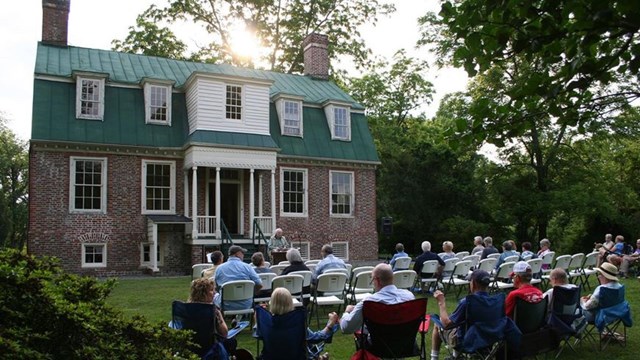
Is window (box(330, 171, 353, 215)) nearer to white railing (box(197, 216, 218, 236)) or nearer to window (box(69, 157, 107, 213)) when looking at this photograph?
white railing (box(197, 216, 218, 236))

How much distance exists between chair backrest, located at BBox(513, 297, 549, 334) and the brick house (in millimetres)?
13626

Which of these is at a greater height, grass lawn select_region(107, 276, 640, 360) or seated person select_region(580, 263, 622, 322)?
seated person select_region(580, 263, 622, 322)

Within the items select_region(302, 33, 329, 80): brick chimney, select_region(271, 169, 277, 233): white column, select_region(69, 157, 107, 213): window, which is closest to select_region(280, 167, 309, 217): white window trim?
select_region(271, 169, 277, 233): white column

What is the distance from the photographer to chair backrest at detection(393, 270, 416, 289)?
366 inches

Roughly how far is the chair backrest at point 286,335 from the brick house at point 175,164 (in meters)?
13.7

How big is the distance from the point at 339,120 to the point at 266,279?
14650 millimetres

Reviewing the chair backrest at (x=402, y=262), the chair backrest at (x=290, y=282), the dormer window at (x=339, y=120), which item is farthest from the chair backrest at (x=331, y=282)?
the dormer window at (x=339, y=120)

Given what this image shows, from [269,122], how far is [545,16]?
1777cm

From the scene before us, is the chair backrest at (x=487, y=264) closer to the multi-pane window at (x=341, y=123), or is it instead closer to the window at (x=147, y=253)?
the window at (x=147, y=253)

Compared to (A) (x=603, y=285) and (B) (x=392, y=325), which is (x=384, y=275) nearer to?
(B) (x=392, y=325)

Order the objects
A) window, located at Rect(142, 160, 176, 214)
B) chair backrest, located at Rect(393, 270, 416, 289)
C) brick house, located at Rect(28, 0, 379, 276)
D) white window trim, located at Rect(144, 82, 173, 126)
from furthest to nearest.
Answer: white window trim, located at Rect(144, 82, 173, 126) → window, located at Rect(142, 160, 176, 214) → brick house, located at Rect(28, 0, 379, 276) → chair backrest, located at Rect(393, 270, 416, 289)

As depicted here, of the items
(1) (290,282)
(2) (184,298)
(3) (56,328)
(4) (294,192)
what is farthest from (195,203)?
(3) (56,328)

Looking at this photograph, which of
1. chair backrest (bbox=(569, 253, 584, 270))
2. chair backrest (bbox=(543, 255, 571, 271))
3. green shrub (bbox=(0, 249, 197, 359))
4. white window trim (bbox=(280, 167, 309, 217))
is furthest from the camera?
white window trim (bbox=(280, 167, 309, 217))

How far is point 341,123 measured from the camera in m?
22.8
